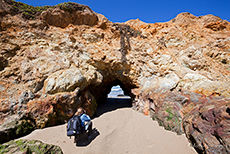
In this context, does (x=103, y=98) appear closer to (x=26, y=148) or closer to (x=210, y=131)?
(x=26, y=148)

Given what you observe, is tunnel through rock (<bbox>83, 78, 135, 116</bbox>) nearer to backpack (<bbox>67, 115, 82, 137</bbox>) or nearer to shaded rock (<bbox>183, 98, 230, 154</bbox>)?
backpack (<bbox>67, 115, 82, 137</bbox>)

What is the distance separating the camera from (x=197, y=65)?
675 centimetres

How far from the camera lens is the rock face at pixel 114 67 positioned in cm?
379

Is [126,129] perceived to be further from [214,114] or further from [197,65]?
[197,65]

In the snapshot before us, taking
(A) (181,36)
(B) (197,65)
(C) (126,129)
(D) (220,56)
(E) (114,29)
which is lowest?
(C) (126,129)

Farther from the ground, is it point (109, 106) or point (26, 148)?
point (26, 148)

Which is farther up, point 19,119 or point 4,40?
point 4,40

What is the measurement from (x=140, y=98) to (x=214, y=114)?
13.9 feet

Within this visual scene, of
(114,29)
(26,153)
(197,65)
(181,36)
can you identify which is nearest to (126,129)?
(26,153)

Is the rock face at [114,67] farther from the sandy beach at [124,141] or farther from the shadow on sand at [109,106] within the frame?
the shadow on sand at [109,106]

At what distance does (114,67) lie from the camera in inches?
307

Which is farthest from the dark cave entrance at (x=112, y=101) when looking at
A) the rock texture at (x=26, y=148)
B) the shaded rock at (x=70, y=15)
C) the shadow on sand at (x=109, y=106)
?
the shaded rock at (x=70, y=15)

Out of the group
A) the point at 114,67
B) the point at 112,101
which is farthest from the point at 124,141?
the point at 112,101

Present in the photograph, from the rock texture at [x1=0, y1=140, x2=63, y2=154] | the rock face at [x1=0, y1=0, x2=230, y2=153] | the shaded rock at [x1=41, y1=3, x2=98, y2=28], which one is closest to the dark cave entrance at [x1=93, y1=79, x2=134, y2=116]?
the rock face at [x1=0, y1=0, x2=230, y2=153]
